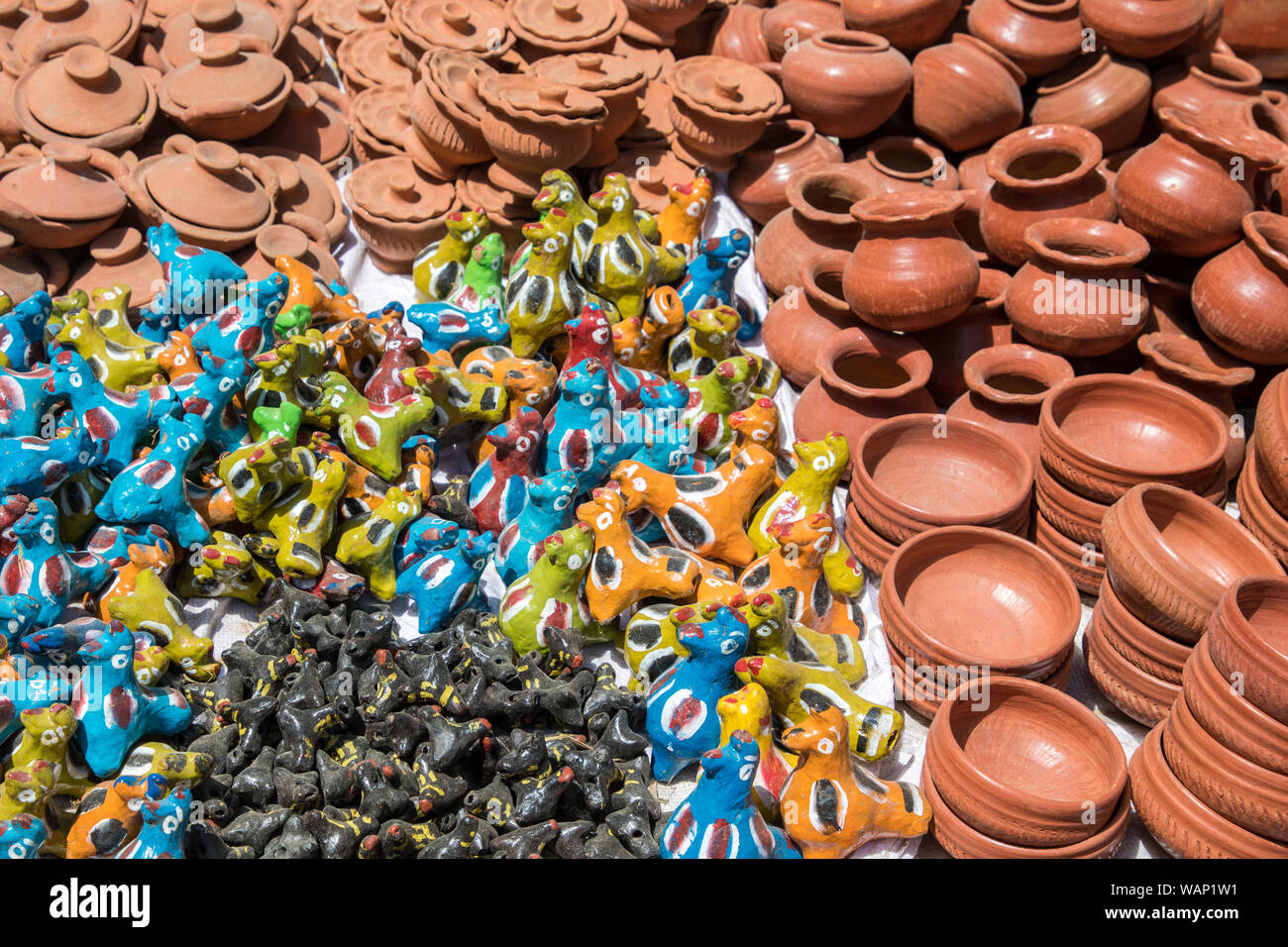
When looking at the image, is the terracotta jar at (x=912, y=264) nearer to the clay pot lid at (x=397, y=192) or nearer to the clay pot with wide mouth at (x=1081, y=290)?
the clay pot with wide mouth at (x=1081, y=290)

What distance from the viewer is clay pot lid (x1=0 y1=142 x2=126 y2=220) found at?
13.6 ft

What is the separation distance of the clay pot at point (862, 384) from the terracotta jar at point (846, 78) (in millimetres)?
1344

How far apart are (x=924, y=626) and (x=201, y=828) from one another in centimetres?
208

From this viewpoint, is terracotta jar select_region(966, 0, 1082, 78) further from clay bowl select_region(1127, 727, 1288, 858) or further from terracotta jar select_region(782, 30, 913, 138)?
clay bowl select_region(1127, 727, 1288, 858)

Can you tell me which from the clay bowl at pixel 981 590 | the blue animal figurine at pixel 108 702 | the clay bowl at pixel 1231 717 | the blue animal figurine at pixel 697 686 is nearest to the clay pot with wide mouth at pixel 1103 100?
the clay bowl at pixel 981 590

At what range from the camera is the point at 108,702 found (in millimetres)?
2693

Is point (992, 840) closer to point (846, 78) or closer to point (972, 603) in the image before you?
point (972, 603)

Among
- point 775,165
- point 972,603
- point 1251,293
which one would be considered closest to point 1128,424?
point 1251,293

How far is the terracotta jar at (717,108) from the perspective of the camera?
4.59m

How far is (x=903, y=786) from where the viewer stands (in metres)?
2.80

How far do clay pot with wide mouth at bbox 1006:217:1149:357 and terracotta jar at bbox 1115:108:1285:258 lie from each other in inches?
5.1

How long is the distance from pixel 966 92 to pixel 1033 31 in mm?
434
